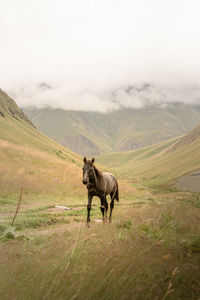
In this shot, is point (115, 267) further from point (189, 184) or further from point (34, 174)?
point (189, 184)

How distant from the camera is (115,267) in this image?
3180 millimetres

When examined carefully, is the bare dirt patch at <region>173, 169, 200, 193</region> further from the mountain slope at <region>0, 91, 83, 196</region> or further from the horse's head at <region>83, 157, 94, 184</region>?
the horse's head at <region>83, 157, 94, 184</region>

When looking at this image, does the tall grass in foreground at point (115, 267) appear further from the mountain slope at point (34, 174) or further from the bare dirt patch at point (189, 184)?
the bare dirt patch at point (189, 184)

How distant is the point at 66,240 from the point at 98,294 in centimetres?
166

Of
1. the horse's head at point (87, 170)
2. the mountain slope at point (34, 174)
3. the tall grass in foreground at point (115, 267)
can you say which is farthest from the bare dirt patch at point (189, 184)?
the tall grass in foreground at point (115, 267)

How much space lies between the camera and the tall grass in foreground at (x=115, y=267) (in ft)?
9.37

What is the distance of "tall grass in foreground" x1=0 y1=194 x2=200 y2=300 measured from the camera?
2857mm

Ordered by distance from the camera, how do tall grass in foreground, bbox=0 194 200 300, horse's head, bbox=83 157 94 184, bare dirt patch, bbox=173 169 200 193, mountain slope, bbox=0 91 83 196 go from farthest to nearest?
bare dirt patch, bbox=173 169 200 193
mountain slope, bbox=0 91 83 196
horse's head, bbox=83 157 94 184
tall grass in foreground, bbox=0 194 200 300

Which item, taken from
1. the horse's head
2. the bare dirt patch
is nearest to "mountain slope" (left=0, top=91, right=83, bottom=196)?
the horse's head

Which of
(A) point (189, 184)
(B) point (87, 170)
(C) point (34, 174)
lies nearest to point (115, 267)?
(B) point (87, 170)

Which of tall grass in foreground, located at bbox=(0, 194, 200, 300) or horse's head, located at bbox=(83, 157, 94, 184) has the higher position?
horse's head, located at bbox=(83, 157, 94, 184)

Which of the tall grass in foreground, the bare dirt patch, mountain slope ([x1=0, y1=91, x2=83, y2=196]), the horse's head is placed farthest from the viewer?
the bare dirt patch

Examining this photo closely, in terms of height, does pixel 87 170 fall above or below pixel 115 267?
above

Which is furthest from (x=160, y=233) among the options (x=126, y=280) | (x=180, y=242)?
(x=126, y=280)
